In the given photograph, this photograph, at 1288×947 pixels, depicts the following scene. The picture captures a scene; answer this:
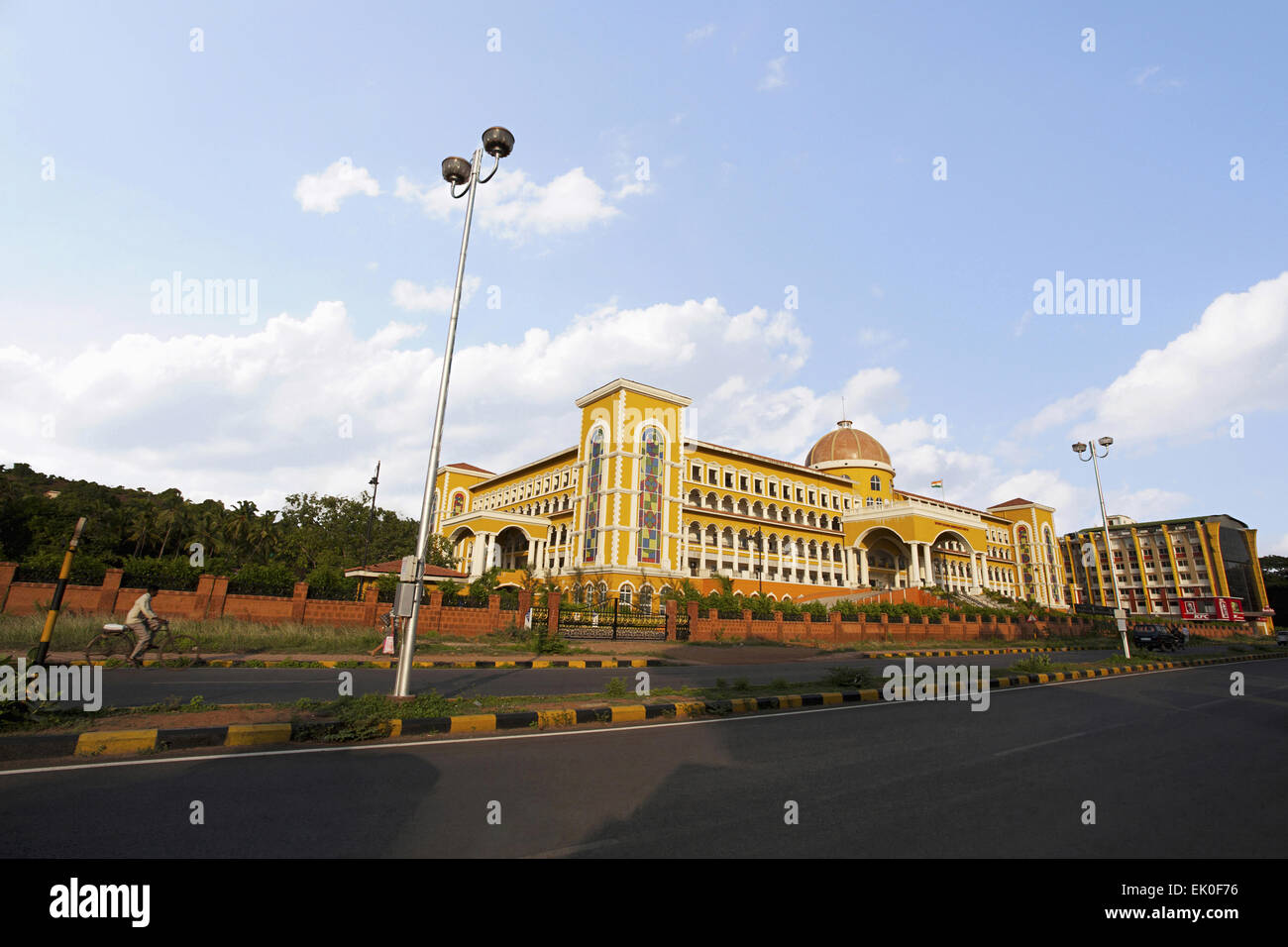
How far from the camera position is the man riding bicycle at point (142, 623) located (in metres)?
11.4

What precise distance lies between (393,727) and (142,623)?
843 cm

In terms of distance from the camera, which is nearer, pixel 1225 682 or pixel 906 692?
pixel 906 692

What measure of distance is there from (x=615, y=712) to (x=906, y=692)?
19.5ft

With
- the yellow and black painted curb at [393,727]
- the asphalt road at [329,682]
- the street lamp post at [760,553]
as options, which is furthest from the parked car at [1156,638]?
the yellow and black painted curb at [393,727]

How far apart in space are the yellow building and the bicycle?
23.0 m

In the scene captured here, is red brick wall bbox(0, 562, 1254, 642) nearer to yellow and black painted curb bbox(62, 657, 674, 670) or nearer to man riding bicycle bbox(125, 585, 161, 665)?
yellow and black painted curb bbox(62, 657, 674, 670)

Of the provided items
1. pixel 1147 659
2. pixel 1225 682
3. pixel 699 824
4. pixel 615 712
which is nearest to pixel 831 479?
pixel 1147 659

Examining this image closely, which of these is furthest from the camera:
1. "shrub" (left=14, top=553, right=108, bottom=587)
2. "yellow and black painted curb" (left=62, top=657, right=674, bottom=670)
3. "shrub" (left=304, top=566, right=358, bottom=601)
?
"shrub" (left=304, top=566, right=358, bottom=601)

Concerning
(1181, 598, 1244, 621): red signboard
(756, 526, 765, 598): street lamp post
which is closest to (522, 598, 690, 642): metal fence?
(756, 526, 765, 598): street lamp post

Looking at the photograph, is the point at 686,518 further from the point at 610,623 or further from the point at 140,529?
the point at 140,529

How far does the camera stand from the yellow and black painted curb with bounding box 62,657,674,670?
511 inches
